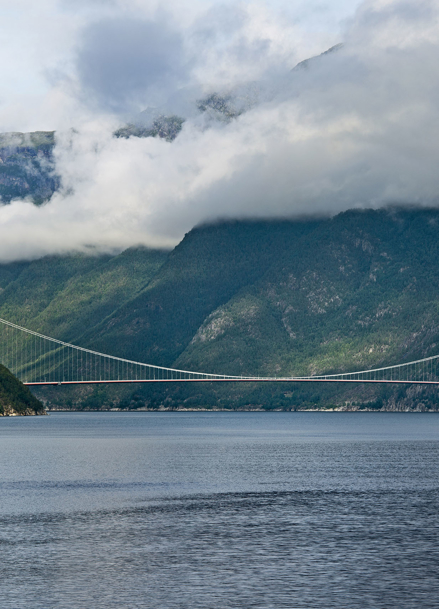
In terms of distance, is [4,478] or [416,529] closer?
[416,529]

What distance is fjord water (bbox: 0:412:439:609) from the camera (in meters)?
31.4

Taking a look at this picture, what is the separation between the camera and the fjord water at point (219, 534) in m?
31.4

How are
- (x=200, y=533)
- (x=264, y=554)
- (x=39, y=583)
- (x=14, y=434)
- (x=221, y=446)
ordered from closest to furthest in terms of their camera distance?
(x=39, y=583)
(x=264, y=554)
(x=200, y=533)
(x=221, y=446)
(x=14, y=434)

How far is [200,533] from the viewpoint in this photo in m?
44.3

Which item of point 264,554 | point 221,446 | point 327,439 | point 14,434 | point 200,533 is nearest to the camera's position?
point 264,554

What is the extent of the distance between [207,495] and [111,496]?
6.14 meters

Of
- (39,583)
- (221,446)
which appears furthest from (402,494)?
(221,446)

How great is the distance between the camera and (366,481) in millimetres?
68750

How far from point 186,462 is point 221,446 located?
27.0 metres

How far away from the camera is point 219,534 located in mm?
43906

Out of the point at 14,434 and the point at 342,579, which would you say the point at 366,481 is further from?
the point at 14,434

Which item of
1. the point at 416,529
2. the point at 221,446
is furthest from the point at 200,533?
the point at 221,446

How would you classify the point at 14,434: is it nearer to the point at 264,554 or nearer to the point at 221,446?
the point at 221,446

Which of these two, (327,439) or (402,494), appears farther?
(327,439)
